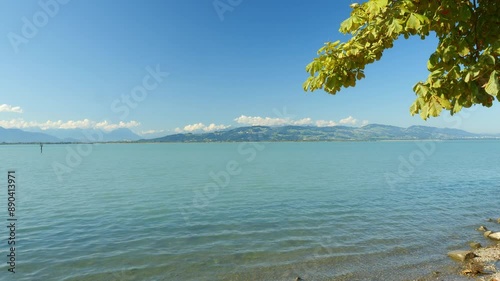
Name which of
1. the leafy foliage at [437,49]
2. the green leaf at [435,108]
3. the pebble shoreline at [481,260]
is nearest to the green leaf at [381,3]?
the leafy foliage at [437,49]

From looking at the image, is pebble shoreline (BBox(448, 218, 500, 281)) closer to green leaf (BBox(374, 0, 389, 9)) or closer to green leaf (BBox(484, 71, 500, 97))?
green leaf (BBox(484, 71, 500, 97))

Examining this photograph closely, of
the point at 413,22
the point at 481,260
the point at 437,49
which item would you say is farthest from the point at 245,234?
the point at 413,22

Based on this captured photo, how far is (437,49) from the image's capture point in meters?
6.99

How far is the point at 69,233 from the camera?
24.8 meters

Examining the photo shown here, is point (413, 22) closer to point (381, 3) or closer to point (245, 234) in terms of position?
point (381, 3)

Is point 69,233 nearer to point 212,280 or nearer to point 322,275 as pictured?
point 212,280

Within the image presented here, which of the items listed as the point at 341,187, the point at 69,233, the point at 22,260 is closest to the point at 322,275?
the point at 22,260

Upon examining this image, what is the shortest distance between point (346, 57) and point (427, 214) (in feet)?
94.9

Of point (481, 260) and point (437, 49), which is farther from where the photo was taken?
point (481, 260)

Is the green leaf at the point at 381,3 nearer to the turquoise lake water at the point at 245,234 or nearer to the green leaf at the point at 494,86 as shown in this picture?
the green leaf at the point at 494,86

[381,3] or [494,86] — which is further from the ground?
[381,3]

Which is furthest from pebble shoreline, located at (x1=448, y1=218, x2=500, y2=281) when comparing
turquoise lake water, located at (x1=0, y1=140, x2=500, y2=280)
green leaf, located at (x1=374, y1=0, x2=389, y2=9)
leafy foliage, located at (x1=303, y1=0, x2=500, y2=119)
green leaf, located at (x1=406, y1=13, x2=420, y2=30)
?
green leaf, located at (x1=374, y1=0, x2=389, y2=9)

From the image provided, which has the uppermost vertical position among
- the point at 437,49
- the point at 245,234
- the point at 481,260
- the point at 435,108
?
the point at 437,49

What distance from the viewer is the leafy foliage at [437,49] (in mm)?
5802
